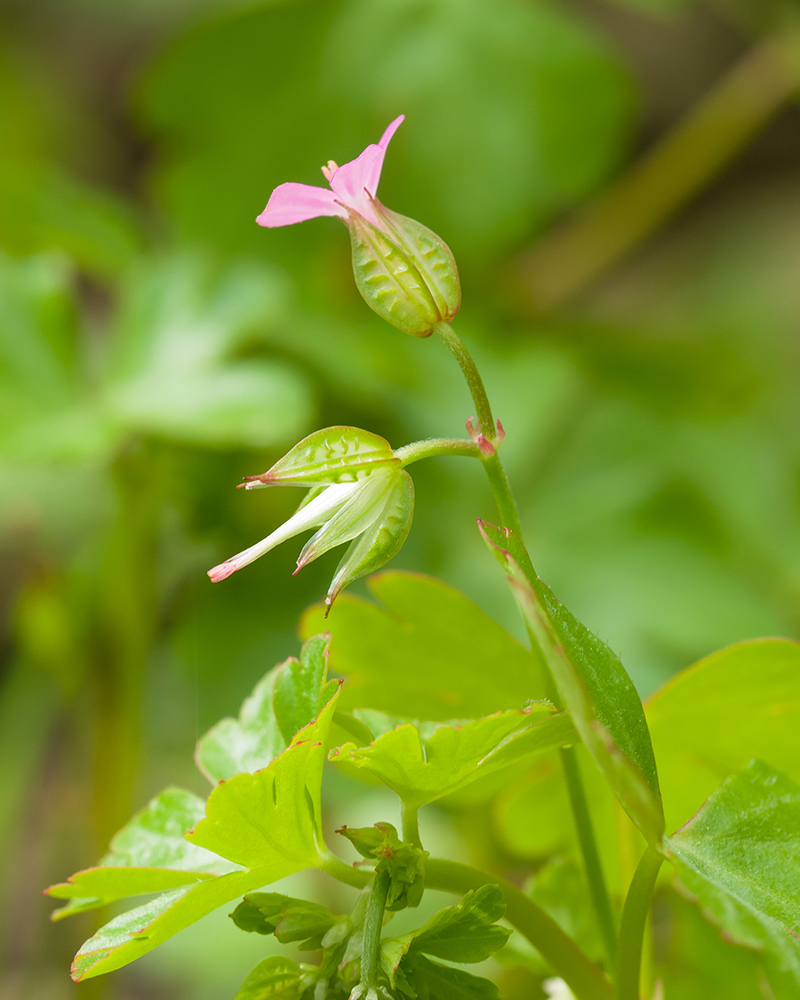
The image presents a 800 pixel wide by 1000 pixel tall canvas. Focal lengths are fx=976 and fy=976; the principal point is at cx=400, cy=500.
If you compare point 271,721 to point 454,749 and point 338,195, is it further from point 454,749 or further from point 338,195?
point 338,195

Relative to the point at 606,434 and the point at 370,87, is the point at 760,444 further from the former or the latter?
the point at 370,87

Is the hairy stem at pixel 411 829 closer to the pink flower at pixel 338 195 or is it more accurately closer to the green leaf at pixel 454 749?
the green leaf at pixel 454 749

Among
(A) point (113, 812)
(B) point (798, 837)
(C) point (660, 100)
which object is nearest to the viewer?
(B) point (798, 837)

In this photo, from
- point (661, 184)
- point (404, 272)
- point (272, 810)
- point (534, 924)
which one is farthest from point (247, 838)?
point (661, 184)

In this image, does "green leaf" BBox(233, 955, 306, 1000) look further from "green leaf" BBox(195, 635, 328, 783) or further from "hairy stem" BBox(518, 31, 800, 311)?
"hairy stem" BBox(518, 31, 800, 311)

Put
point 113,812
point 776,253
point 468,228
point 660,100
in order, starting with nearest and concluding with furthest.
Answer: point 113,812, point 468,228, point 776,253, point 660,100

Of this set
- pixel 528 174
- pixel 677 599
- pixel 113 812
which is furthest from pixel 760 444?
pixel 113 812

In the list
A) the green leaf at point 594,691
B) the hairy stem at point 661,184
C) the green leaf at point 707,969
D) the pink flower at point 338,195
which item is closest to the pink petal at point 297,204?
the pink flower at point 338,195

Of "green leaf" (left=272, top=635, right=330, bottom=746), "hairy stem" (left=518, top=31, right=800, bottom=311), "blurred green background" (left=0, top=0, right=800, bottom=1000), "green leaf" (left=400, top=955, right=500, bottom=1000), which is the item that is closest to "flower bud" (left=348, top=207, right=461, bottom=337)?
"green leaf" (left=272, top=635, right=330, bottom=746)
